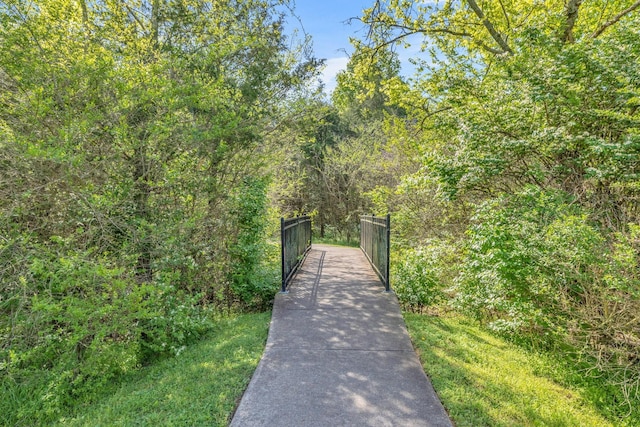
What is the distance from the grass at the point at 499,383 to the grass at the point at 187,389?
1.84 m

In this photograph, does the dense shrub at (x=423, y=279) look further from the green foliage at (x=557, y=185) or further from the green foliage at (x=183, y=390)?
the green foliage at (x=183, y=390)

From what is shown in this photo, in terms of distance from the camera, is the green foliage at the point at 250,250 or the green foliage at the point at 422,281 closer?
the green foliage at the point at 422,281

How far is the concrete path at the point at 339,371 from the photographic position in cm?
256

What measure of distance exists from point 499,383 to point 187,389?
2868 millimetres

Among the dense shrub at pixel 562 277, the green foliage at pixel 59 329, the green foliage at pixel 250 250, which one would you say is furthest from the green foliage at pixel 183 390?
the dense shrub at pixel 562 277

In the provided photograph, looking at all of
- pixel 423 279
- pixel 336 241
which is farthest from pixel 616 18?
pixel 336 241

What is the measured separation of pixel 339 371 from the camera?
3.21 meters

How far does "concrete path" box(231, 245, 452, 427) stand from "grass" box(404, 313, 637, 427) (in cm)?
18

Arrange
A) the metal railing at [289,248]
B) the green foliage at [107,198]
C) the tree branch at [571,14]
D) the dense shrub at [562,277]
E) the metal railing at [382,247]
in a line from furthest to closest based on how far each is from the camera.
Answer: the metal railing at [382,247] → the metal railing at [289,248] → the tree branch at [571,14] → the green foliage at [107,198] → the dense shrub at [562,277]

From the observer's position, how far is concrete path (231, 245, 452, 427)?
8.40 ft

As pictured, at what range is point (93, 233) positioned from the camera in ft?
12.1

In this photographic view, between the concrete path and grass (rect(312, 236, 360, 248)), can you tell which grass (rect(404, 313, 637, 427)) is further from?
grass (rect(312, 236, 360, 248))

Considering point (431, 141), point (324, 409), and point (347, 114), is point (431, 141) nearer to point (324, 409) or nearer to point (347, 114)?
point (324, 409)

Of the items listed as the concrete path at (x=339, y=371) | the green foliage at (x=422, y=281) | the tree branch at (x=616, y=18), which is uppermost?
the tree branch at (x=616, y=18)
